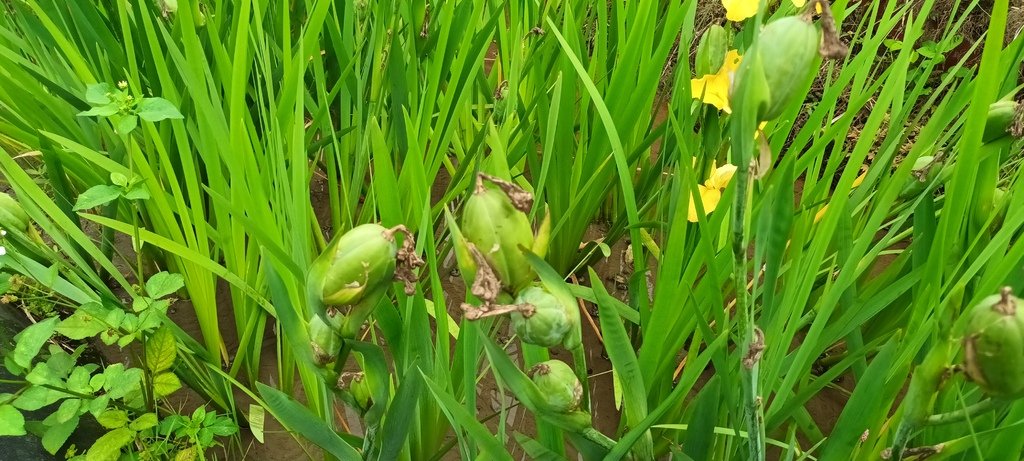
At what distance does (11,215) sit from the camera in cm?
67

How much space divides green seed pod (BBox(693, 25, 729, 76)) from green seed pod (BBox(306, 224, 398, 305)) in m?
0.44

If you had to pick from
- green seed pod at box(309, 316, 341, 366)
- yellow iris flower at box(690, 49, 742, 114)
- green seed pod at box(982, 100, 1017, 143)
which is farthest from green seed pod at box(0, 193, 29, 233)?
green seed pod at box(982, 100, 1017, 143)

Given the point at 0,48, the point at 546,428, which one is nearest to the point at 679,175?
the point at 546,428

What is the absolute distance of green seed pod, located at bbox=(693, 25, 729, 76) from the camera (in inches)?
26.5

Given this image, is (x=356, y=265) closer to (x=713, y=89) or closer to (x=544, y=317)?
(x=544, y=317)

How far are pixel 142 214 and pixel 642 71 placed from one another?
0.70 m

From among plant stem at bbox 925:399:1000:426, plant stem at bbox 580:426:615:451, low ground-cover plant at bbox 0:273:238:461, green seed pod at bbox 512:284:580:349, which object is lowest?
low ground-cover plant at bbox 0:273:238:461

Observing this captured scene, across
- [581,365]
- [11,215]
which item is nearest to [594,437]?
[581,365]

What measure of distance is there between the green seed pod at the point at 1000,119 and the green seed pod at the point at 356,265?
19.1 inches

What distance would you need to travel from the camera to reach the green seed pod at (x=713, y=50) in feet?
2.21

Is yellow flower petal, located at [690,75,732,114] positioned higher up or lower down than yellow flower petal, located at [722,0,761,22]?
lower down

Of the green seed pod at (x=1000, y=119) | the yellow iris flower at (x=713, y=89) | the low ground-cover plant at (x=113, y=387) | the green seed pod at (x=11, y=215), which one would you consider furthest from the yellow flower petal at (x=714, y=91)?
the green seed pod at (x=11, y=215)

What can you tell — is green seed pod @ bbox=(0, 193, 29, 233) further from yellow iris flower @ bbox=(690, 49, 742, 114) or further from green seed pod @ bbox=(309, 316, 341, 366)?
Result: yellow iris flower @ bbox=(690, 49, 742, 114)

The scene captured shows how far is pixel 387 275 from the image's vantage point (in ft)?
1.22
